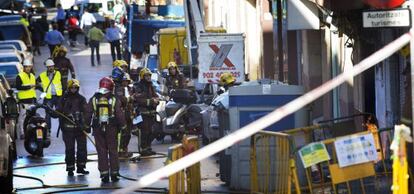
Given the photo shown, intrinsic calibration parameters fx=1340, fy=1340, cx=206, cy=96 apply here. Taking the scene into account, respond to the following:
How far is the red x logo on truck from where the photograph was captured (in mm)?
26078

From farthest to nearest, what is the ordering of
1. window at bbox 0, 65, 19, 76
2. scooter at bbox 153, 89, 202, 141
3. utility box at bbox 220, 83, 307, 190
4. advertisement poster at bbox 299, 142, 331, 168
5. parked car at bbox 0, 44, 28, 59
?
parked car at bbox 0, 44, 28, 59
window at bbox 0, 65, 19, 76
scooter at bbox 153, 89, 202, 141
utility box at bbox 220, 83, 307, 190
advertisement poster at bbox 299, 142, 331, 168

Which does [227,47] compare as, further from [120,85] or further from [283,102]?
[283,102]

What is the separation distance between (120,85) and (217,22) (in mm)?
26921

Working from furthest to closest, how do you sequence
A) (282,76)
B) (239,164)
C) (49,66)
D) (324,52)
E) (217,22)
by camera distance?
(217,22) → (282,76) → (49,66) → (324,52) → (239,164)

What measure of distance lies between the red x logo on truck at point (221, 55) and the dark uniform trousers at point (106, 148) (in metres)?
6.26

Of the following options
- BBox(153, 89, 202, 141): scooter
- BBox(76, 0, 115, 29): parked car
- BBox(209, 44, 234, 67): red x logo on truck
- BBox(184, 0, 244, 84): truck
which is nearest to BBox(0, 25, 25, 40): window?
BBox(76, 0, 115, 29): parked car

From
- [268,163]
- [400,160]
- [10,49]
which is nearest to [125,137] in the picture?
[268,163]

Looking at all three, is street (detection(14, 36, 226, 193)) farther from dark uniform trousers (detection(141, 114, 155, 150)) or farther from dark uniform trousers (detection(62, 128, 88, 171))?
dark uniform trousers (detection(141, 114, 155, 150))

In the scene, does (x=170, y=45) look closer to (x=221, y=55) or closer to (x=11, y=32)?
(x=221, y=55)

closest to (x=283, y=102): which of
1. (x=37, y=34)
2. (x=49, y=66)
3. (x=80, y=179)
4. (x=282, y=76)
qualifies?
(x=80, y=179)

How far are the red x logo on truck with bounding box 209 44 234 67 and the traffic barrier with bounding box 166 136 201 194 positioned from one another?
8707 millimetres

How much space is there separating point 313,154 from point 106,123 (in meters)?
7.14

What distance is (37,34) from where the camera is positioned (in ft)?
181

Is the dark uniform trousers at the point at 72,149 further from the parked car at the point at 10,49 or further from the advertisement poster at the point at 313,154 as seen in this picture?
the parked car at the point at 10,49
